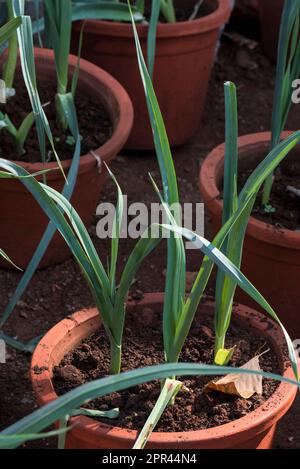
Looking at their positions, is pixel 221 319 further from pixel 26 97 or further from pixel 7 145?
pixel 26 97

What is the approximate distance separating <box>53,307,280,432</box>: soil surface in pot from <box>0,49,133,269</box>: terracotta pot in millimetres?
498

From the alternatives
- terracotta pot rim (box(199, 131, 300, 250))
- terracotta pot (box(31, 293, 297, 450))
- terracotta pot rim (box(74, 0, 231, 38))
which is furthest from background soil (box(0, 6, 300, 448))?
terracotta pot rim (box(74, 0, 231, 38))

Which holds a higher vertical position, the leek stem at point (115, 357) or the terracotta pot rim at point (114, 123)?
the terracotta pot rim at point (114, 123)

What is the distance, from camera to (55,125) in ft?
7.64

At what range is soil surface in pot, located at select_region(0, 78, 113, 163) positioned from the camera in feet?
7.36

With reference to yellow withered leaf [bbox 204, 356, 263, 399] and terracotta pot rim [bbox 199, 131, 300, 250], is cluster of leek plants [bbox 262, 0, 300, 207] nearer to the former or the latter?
terracotta pot rim [bbox 199, 131, 300, 250]

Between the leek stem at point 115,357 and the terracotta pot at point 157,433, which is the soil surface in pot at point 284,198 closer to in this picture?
the terracotta pot at point 157,433

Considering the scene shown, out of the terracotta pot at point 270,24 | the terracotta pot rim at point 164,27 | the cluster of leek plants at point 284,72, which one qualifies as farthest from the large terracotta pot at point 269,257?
the terracotta pot at point 270,24

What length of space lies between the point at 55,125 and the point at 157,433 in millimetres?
1071

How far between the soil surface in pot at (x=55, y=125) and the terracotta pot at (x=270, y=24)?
100cm

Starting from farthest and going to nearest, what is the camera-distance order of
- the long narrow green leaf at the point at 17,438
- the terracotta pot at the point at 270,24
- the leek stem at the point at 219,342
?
the terracotta pot at the point at 270,24 < the leek stem at the point at 219,342 < the long narrow green leaf at the point at 17,438

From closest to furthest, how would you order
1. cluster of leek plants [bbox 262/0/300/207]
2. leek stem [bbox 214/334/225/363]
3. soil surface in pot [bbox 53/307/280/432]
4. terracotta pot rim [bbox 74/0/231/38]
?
soil surface in pot [bbox 53/307/280/432] → leek stem [bbox 214/334/225/363] → cluster of leek plants [bbox 262/0/300/207] → terracotta pot rim [bbox 74/0/231/38]

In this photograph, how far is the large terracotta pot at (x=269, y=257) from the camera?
2.03m
